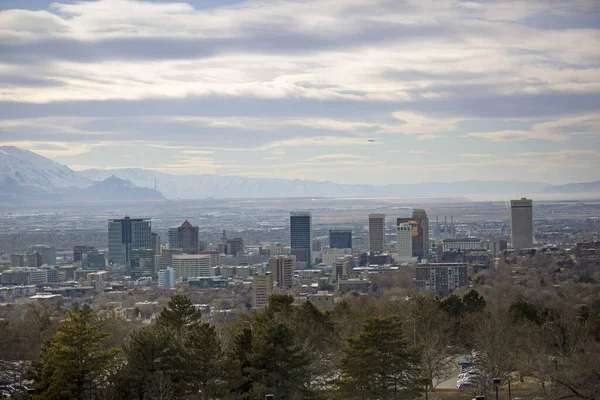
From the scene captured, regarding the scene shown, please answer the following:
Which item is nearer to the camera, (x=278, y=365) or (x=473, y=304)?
(x=278, y=365)

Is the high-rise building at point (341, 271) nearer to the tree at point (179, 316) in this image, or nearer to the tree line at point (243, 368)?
the tree at point (179, 316)

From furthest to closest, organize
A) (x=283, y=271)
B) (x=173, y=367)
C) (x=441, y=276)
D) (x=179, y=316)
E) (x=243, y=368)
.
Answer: (x=283, y=271) < (x=441, y=276) < (x=179, y=316) < (x=243, y=368) < (x=173, y=367)

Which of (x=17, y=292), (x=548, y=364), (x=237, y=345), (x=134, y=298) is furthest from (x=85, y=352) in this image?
(x=17, y=292)

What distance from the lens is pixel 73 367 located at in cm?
3288

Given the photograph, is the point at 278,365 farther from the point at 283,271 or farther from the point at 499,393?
the point at 283,271

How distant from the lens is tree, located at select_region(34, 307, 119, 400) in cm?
3262

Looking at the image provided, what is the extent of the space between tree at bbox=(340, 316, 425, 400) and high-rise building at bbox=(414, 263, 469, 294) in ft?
361

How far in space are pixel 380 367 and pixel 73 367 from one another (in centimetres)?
1032

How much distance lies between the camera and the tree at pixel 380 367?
3403 centimetres

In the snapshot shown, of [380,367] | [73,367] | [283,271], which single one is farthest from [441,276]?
[73,367]

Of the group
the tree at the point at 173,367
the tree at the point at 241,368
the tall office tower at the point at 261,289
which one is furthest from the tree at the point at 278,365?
the tall office tower at the point at 261,289

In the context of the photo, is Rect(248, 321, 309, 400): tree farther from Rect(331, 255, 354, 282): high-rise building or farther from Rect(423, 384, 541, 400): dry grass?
Rect(331, 255, 354, 282): high-rise building

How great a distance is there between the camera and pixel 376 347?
113 ft

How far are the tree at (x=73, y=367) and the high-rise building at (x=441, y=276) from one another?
113371 mm
